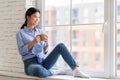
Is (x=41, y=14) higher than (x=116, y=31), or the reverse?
(x=41, y=14)

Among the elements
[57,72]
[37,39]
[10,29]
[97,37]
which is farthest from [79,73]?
[10,29]

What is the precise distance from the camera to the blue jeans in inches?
93.0

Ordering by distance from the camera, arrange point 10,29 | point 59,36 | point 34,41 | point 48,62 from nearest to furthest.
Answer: point 34,41 → point 48,62 → point 59,36 → point 10,29

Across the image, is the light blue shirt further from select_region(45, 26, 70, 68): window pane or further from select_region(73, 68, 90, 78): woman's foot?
select_region(73, 68, 90, 78): woman's foot

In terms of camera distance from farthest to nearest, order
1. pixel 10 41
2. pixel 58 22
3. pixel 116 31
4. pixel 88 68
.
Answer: pixel 10 41 → pixel 58 22 → pixel 88 68 → pixel 116 31

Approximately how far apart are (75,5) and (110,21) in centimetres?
44

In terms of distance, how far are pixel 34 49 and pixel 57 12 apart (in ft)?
1.59

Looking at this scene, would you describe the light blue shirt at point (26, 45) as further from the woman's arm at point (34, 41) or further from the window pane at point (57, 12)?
the window pane at point (57, 12)

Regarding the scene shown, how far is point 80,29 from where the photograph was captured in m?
2.54

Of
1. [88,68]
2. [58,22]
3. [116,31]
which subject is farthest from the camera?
[58,22]

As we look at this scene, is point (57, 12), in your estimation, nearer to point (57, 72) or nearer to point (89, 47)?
point (89, 47)

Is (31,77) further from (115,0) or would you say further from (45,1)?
(115,0)

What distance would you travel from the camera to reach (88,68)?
249cm

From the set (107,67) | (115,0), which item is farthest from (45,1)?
(107,67)
